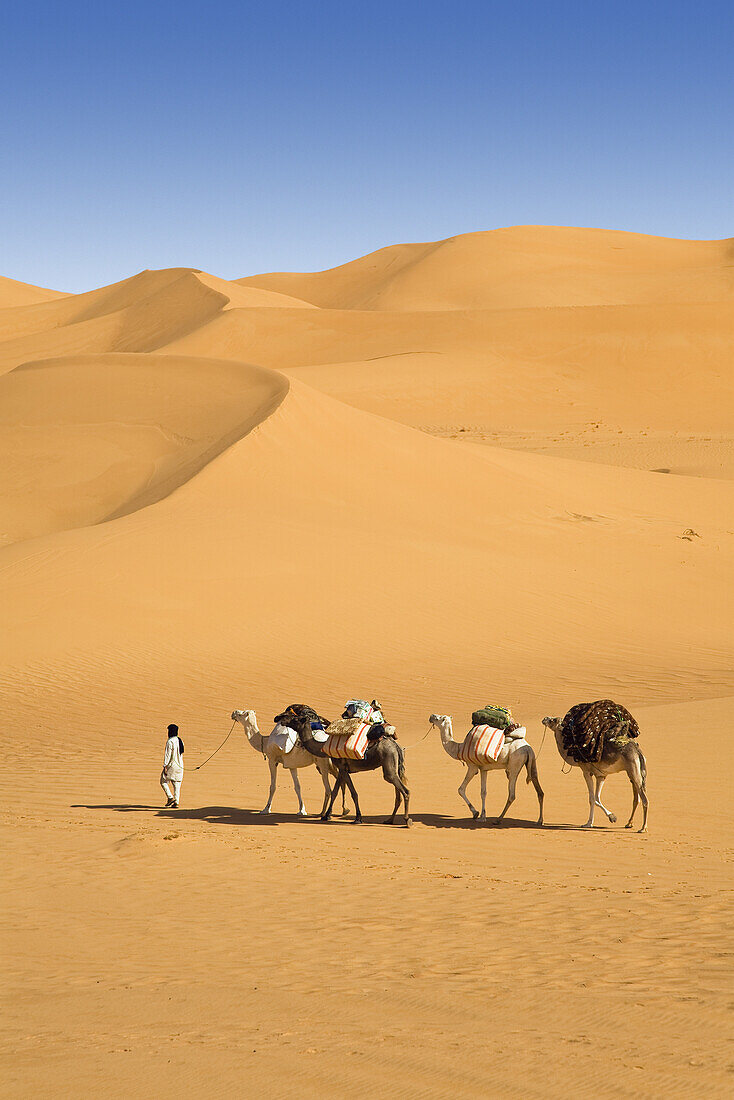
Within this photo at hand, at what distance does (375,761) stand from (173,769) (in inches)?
87.2

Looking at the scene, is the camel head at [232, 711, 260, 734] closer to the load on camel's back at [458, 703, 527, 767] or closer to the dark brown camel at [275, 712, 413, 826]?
the dark brown camel at [275, 712, 413, 826]

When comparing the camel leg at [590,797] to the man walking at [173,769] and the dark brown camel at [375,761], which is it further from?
the man walking at [173,769]

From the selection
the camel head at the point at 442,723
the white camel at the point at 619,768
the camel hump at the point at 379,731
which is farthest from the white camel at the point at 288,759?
the white camel at the point at 619,768

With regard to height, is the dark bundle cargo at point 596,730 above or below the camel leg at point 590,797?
above

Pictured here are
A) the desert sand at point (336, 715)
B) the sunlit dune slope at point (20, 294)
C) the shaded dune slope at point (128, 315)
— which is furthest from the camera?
the sunlit dune slope at point (20, 294)

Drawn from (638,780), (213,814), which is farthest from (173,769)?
(638,780)

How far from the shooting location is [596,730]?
1052cm

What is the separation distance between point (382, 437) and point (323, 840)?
887 inches

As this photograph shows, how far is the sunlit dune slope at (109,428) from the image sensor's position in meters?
30.0

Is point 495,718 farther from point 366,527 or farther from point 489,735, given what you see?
point 366,527

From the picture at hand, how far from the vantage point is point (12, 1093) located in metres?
4.75

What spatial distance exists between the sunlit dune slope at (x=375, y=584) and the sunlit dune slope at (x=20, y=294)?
257ft

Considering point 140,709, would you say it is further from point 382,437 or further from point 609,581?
point 382,437

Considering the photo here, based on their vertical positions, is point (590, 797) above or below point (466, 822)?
above
